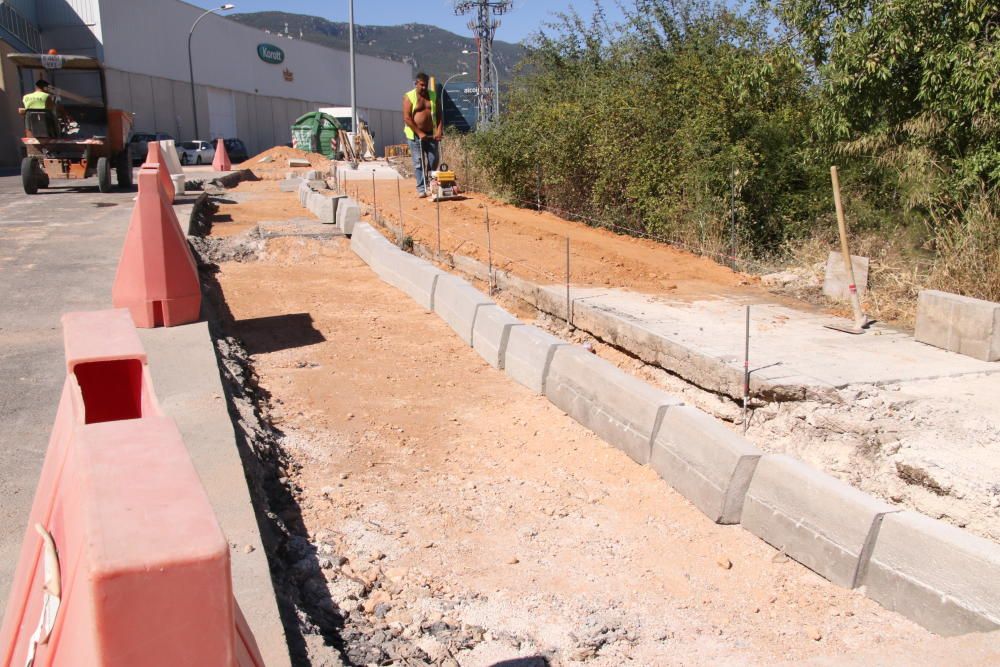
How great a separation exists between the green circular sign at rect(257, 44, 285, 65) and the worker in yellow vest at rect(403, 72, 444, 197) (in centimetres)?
4816

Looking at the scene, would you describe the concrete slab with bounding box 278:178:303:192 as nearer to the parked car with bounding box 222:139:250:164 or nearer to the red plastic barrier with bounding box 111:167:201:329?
the red plastic barrier with bounding box 111:167:201:329

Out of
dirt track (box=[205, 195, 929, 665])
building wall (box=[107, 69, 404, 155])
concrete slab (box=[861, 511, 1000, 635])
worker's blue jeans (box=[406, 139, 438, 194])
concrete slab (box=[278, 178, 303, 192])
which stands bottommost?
dirt track (box=[205, 195, 929, 665])

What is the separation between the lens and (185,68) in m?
50.8

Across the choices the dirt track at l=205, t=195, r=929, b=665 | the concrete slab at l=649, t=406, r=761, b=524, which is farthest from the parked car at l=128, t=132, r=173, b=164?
the concrete slab at l=649, t=406, r=761, b=524

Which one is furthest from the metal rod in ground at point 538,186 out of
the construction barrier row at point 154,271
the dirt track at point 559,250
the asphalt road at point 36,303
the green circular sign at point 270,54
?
the green circular sign at point 270,54

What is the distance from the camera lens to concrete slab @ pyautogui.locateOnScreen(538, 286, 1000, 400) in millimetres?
5566

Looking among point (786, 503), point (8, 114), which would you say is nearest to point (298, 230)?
point (786, 503)

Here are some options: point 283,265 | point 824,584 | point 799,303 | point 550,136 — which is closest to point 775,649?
point 824,584

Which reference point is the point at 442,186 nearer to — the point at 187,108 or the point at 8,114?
the point at 8,114

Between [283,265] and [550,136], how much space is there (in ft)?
17.6

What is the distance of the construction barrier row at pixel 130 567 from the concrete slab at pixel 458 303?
5563mm

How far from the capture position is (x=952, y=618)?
135 inches

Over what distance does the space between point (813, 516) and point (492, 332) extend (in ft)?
11.7

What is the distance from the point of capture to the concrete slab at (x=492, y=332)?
691 cm
